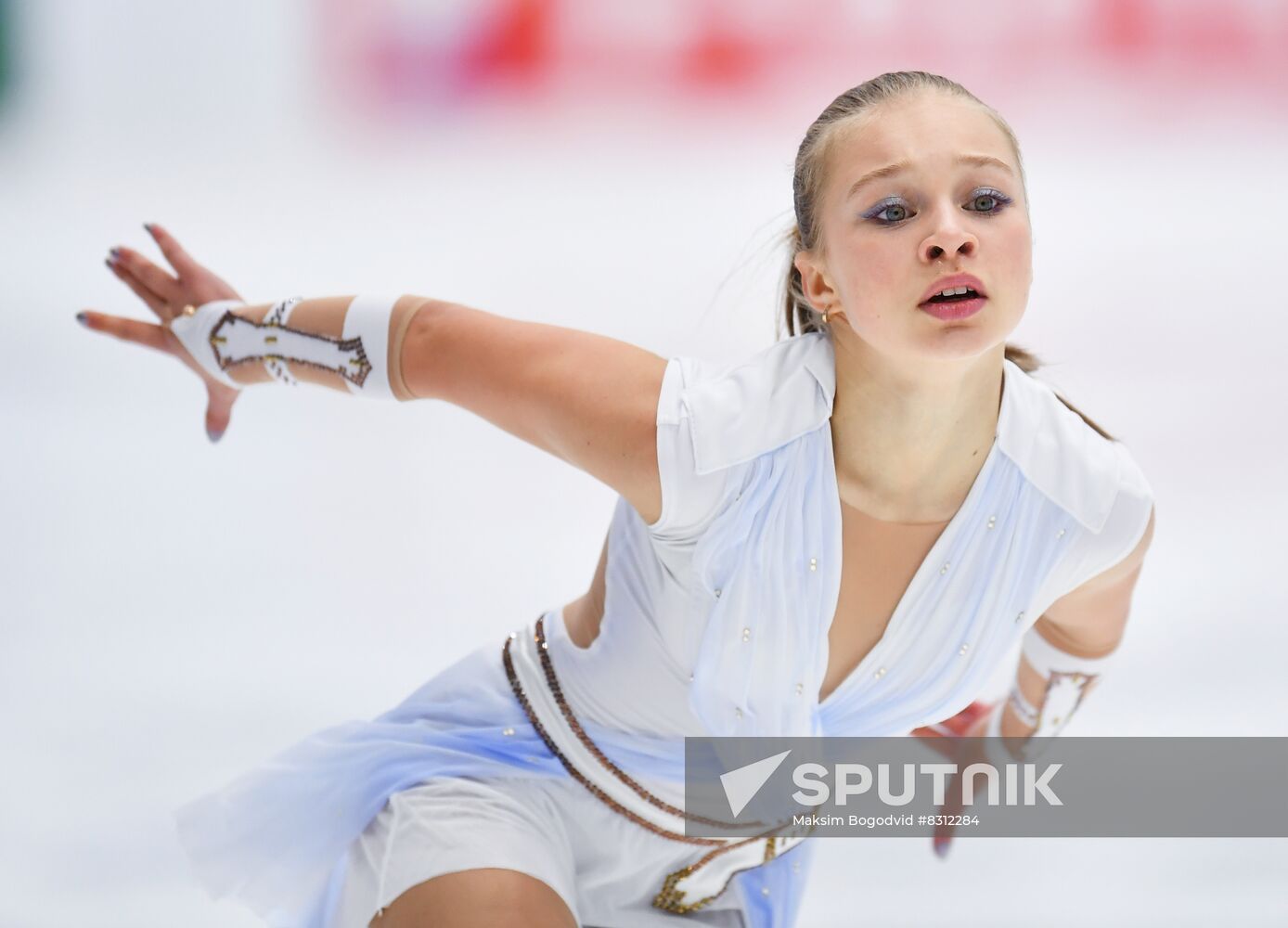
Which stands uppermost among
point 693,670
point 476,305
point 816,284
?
point 476,305

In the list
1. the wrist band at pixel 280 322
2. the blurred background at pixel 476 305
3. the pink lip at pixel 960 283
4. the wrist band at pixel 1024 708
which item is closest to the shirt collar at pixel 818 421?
the pink lip at pixel 960 283

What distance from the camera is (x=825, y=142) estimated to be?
2.01 metres

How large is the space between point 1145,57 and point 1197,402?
4.74 feet

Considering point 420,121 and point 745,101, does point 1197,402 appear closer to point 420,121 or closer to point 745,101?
point 745,101

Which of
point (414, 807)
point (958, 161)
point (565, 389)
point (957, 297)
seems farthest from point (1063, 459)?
point (414, 807)

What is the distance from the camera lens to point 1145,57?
5129 mm

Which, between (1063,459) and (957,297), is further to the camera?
(1063,459)

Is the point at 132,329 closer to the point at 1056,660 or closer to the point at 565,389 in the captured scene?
the point at 565,389

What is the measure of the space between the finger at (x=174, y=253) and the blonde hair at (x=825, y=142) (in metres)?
1.10

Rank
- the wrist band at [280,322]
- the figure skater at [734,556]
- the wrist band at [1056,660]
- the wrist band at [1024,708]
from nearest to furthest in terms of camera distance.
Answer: the figure skater at [734,556], the wrist band at [280,322], the wrist band at [1056,660], the wrist band at [1024,708]

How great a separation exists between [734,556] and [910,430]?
11.0 inches

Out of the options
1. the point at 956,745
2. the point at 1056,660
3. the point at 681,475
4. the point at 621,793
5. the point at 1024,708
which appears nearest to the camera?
the point at 681,475

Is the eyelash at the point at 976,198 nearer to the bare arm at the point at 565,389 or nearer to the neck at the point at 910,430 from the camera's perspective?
the neck at the point at 910,430

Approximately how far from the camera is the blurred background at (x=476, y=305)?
9.87 feet
